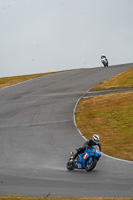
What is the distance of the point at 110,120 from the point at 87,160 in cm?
1358

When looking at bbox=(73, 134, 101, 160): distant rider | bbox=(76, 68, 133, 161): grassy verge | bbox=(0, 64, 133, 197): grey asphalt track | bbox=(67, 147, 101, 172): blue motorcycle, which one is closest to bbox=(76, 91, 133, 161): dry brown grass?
bbox=(76, 68, 133, 161): grassy verge

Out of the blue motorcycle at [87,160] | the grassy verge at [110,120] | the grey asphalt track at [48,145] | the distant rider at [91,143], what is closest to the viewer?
the grey asphalt track at [48,145]

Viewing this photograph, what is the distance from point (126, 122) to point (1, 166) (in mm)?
13343

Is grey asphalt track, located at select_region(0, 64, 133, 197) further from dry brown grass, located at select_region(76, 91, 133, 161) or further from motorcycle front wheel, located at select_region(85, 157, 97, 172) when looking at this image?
dry brown grass, located at select_region(76, 91, 133, 161)

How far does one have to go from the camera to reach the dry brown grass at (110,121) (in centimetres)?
2405

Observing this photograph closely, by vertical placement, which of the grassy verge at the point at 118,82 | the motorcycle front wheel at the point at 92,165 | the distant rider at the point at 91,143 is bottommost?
the motorcycle front wheel at the point at 92,165

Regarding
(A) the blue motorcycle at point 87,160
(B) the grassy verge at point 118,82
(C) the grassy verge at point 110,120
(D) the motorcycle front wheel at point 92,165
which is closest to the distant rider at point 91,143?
(A) the blue motorcycle at point 87,160

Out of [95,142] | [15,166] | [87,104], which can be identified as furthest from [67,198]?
[87,104]

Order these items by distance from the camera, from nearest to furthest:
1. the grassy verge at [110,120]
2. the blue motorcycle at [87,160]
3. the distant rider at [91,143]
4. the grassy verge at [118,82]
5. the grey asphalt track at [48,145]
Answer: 1. the grey asphalt track at [48,145]
2. the blue motorcycle at [87,160]
3. the distant rider at [91,143]
4. the grassy verge at [110,120]
5. the grassy verge at [118,82]

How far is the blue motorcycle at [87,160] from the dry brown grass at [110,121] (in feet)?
13.9

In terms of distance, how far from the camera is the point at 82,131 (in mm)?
28000

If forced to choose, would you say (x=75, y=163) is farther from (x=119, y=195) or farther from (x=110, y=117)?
(x=110, y=117)

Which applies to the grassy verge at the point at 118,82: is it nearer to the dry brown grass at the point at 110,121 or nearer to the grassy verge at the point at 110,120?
the grassy verge at the point at 110,120

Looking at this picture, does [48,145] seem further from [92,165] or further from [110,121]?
[110,121]
